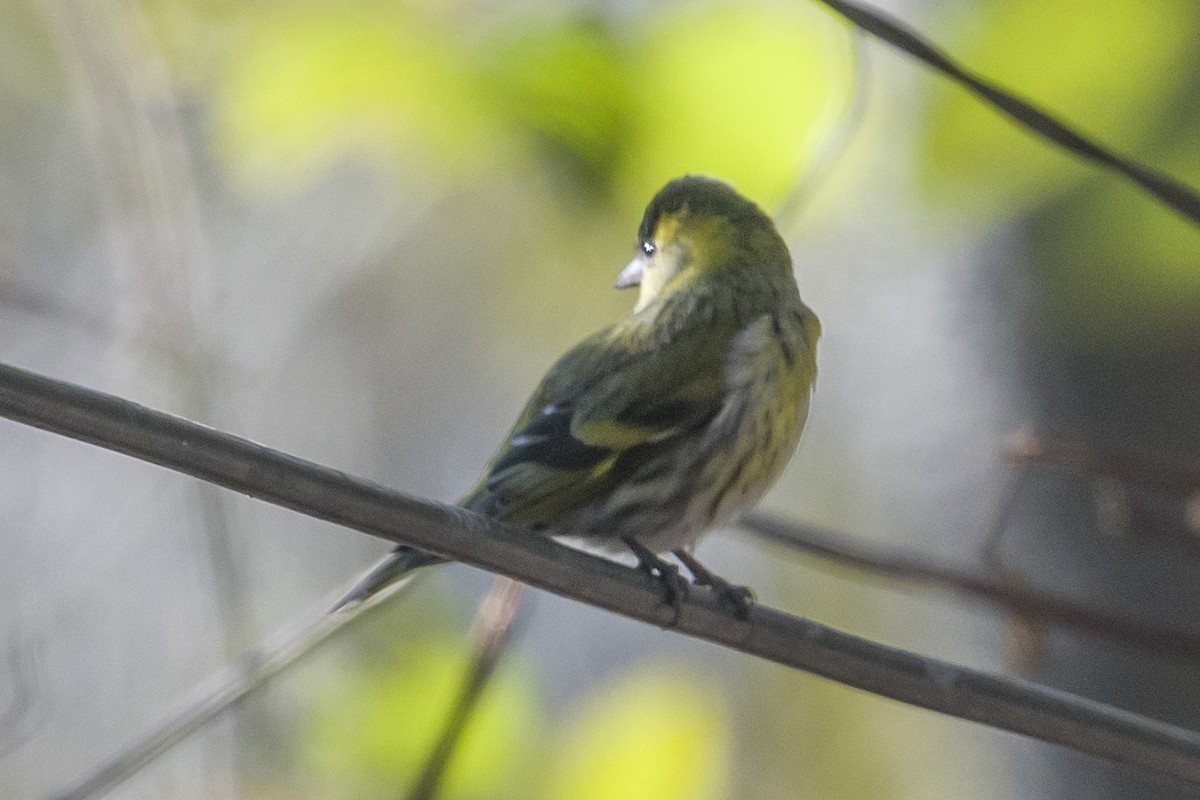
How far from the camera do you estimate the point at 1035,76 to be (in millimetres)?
2145

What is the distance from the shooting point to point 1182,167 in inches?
92.7

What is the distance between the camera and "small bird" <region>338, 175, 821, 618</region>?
1.81 metres

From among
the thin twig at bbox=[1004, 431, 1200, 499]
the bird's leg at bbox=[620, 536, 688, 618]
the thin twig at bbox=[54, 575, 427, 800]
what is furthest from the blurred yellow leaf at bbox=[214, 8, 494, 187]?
the thin twig at bbox=[1004, 431, 1200, 499]

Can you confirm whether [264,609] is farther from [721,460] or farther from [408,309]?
[721,460]

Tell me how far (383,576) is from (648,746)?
1.99 ft

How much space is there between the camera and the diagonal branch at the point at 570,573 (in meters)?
0.89

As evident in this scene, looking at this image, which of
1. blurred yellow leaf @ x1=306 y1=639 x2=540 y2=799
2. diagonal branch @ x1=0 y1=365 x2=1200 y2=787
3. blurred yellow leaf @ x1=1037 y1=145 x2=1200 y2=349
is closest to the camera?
diagonal branch @ x1=0 y1=365 x2=1200 y2=787

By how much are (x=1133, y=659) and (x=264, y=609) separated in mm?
2691

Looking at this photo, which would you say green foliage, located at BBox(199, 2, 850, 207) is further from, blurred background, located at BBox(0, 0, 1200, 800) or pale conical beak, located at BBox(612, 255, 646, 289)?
pale conical beak, located at BBox(612, 255, 646, 289)

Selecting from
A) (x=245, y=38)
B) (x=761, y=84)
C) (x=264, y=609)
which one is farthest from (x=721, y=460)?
(x=264, y=609)

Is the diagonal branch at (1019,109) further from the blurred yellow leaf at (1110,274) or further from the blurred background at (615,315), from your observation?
the blurred yellow leaf at (1110,274)

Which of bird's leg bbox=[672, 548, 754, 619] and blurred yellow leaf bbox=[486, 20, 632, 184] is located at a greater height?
blurred yellow leaf bbox=[486, 20, 632, 184]

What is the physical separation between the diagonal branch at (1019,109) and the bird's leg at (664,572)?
1.76 feet

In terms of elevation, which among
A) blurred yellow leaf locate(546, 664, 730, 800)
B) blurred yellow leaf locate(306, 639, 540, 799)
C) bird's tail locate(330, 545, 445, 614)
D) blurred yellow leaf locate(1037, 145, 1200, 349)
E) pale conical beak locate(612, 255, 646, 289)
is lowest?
blurred yellow leaf locate(306, 639, 540, 799)
